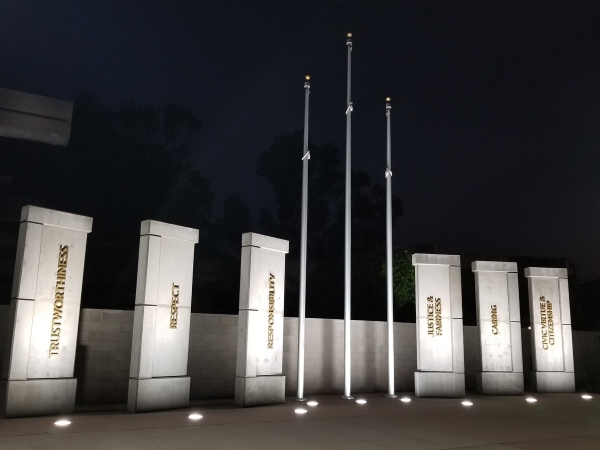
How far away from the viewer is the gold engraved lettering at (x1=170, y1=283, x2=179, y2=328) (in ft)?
36.1

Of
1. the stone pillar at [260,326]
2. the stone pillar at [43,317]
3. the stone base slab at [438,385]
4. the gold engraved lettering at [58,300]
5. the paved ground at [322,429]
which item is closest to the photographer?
the paved ground at [322,429]

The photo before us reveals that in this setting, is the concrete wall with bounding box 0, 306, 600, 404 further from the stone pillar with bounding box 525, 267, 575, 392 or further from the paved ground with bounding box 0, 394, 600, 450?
the stone pillar with bounding box 525, 267, 575, 392

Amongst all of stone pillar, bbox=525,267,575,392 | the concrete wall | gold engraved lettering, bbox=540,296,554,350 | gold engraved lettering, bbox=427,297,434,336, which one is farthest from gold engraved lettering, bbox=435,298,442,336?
gold engraved lettering, bbox=540,296,554,350

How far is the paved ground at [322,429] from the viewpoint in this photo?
7340 mm

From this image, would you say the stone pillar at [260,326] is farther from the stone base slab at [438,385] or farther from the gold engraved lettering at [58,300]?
the stone base slab at [438,385]

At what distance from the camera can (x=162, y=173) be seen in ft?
105

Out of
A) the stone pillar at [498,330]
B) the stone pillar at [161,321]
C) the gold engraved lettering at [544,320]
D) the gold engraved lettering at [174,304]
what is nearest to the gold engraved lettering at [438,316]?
the stone pillar at [498,330]

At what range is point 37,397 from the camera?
30.7 feet

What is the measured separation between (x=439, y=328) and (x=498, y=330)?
1.98 meters

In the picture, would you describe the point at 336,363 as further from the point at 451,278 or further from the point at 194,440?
the point at 194,440

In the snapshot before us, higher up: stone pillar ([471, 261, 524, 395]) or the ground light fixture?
stone pillar ([471, 261, 524, 395])

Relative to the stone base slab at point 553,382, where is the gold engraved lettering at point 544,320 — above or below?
above

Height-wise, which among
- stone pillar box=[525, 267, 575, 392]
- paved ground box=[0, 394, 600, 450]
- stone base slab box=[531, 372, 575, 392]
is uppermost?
stone pillar box=[525, 267, 575, 392]

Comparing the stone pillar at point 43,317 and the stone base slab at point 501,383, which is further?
the stone base slab at point 501,383
